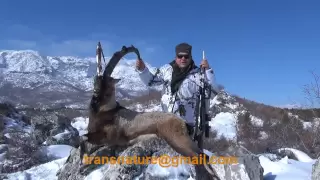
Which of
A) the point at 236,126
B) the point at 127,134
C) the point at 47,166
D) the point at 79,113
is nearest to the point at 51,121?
the point at 47,166

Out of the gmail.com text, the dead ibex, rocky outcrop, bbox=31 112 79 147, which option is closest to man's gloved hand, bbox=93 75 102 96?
the dead ibex

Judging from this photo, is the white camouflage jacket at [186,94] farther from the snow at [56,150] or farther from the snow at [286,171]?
the snow at [56,150]

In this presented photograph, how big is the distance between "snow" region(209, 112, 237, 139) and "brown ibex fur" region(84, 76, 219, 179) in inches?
848

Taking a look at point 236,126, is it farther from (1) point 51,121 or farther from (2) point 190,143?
(2) point 190,143

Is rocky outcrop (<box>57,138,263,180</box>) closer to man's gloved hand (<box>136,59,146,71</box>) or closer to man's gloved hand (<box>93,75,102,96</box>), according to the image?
man's gloved hand (<box>93,75,102,96</box>)

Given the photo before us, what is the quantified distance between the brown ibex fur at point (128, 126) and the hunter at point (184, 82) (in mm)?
822

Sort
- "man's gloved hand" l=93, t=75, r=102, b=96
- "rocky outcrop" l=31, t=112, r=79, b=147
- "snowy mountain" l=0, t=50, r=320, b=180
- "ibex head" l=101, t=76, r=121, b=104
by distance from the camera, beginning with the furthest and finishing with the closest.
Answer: "rocky outcrop" l=31, t=112, r=79, b=147, "snowy mountain" l=0, t=50, r=320, b=180, "ibex head" l=101, t=76, r=121, b=104, "man's gloved hand" l=93, t=75, r=102, b=96

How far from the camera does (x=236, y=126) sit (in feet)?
88.7

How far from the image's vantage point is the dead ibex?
4035 millimetres

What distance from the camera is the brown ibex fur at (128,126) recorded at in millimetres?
4039

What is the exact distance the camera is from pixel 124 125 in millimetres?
4148

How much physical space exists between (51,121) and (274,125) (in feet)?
58.7

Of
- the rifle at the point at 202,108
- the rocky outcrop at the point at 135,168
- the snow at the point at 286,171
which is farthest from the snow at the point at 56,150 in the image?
the rifle at the point at 202,108

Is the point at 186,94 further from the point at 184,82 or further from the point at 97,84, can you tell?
the point at 97,84
